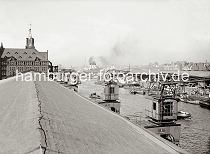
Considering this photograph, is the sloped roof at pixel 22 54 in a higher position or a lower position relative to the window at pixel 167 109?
higher

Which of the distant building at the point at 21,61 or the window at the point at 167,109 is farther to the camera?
the distant building at the point at 21,61

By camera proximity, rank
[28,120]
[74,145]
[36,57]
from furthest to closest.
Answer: [36,57] → [28,120] → [74,145]

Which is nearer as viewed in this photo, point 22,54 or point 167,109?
point 167,109

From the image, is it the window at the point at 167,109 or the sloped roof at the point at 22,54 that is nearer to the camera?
the window at the point at 167,109

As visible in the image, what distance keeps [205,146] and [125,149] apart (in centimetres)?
2992

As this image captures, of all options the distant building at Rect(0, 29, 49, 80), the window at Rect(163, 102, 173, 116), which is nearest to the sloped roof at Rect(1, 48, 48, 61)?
the distant building at Rect(0, 29, 49, 80)

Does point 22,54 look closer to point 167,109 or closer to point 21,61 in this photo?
point 21,61

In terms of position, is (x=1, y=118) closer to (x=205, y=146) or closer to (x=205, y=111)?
(x=205, y=146)

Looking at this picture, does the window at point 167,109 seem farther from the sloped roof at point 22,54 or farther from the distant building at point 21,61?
the sloped roof at point 22,54

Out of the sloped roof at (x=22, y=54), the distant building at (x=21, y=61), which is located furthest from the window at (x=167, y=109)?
the sloped roof at (x=22, y=54)

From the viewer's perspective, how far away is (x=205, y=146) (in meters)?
33.8

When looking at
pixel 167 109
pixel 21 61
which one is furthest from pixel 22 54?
pixel 167 109

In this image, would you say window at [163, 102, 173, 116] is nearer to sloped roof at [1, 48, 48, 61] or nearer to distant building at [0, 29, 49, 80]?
distant building at [0, 29, 49, 80]

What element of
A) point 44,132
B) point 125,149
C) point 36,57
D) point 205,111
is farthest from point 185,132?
point 36,57
